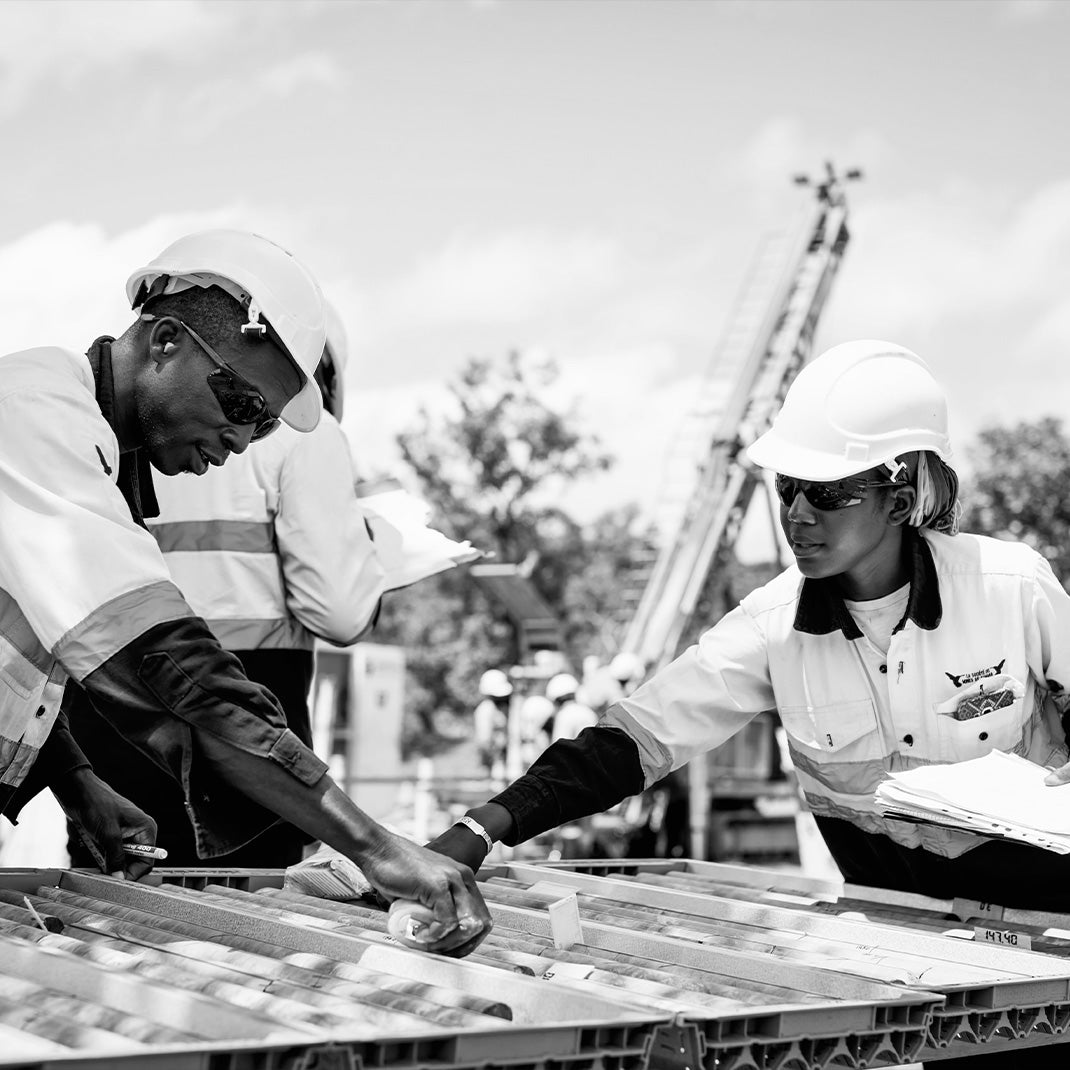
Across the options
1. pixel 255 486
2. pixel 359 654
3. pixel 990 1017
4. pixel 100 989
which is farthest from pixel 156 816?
pixel 359 654

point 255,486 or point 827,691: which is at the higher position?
point 255,486

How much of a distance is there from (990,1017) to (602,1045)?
2.83 feet

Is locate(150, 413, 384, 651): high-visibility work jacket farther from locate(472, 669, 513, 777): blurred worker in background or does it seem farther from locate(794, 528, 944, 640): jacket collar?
locate(472, 669, 513, 777): blurred worker in background

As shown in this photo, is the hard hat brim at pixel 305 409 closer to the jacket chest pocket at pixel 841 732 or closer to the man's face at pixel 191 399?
the man's face at pixel 191 399

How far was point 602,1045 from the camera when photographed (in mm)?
1891

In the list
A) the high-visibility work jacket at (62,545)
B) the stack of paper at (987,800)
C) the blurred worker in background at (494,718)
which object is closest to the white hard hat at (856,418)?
the stack of paper at (987,800)

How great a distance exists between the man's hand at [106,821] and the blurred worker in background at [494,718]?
12.2 m

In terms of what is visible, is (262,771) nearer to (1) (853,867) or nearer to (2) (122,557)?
(2) (122,557)

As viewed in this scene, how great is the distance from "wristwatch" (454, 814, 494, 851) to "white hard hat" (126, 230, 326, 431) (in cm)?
108

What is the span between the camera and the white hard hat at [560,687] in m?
14.9

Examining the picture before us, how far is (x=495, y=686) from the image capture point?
15875 millimetres

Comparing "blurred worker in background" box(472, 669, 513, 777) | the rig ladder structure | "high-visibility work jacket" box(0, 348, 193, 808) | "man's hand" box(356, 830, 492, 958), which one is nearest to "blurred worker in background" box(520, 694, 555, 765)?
"blurred worker in background" box(472, 669, 513, 777)

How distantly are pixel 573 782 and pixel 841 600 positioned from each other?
837mm

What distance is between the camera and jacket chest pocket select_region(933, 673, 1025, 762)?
346cm
